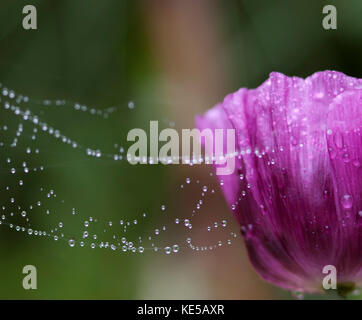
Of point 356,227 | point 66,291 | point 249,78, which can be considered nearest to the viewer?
point 356,227

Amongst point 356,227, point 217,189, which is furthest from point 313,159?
point 217,189

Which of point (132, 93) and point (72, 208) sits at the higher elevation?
point (132, 93)

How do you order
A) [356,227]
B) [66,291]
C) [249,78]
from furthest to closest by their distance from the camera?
[249,78], [66,291], [356,227]

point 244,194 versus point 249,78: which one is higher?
point 249,78

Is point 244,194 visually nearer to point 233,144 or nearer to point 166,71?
point 233,144
